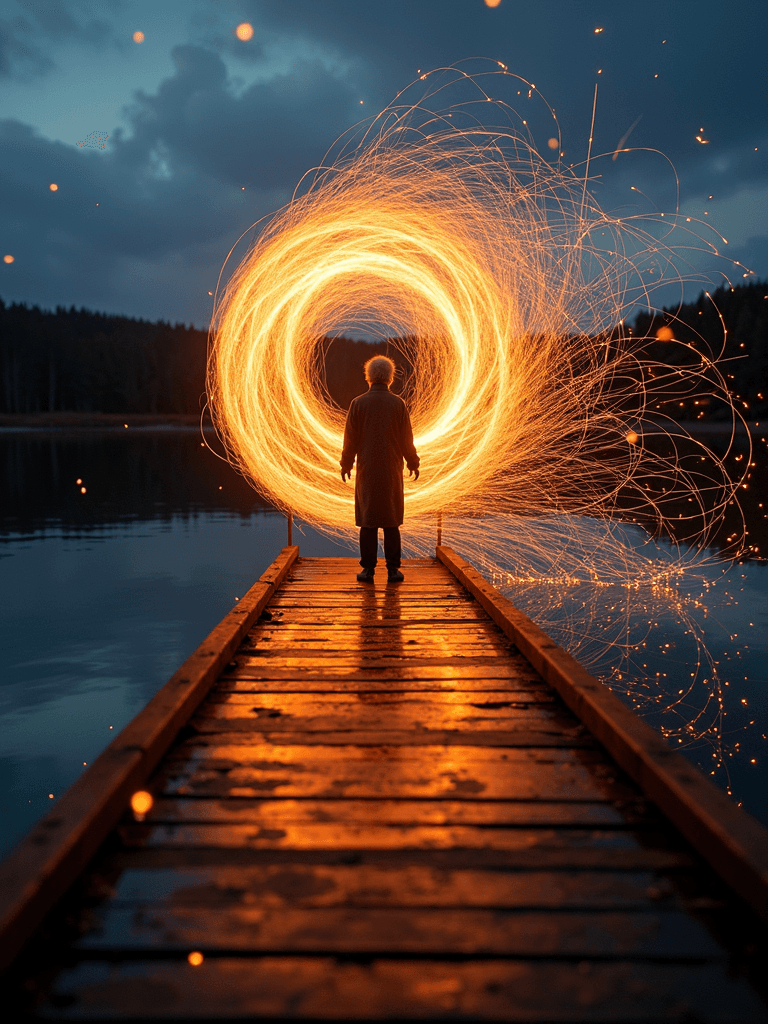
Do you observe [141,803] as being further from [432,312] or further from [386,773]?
[432,312]

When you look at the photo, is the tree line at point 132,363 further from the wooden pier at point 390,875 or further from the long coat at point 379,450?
the wooden pier at point 390,875

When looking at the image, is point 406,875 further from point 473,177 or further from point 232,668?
point 473,177

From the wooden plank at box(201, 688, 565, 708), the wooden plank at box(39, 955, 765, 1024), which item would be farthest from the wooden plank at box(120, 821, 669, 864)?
the wooden plank at box(201, 688, 565, 708)

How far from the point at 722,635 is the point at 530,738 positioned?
8.62 m

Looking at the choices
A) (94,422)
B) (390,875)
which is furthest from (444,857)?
(94,422)

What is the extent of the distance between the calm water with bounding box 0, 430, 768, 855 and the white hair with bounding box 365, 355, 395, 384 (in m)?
4.94

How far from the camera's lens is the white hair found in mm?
7246

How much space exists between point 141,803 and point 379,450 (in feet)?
15.7

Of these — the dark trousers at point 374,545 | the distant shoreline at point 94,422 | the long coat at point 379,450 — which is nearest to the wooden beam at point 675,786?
the long coat at point 379,450

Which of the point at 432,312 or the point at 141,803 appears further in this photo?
the point at 432,312

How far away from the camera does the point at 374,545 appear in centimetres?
774

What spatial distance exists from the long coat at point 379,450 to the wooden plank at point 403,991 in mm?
5399

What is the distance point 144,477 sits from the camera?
35.9 meters

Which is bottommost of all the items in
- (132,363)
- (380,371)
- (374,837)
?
(374,837)
